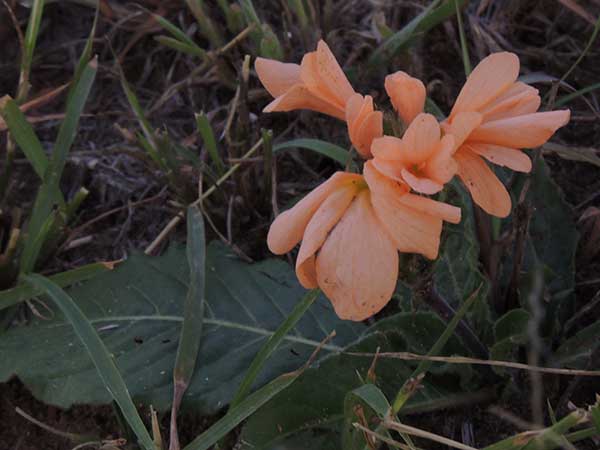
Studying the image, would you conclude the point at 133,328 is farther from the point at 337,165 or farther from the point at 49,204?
the point at 337,165

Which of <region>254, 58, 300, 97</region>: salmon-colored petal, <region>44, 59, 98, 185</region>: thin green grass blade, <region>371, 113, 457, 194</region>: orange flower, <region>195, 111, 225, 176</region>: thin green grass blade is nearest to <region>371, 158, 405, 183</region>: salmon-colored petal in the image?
<region>371, 113, 457, 194</region>: orange flower

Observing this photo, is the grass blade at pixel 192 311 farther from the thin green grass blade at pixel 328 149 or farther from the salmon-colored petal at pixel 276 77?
the salmon-colored petal at pixel 276 77

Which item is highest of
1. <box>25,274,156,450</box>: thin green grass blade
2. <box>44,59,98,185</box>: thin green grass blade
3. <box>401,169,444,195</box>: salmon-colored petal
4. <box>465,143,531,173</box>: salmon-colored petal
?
<box>401,169,444,195</box>: salmon-colored petal

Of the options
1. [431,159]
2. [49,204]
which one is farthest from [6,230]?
[431,159]

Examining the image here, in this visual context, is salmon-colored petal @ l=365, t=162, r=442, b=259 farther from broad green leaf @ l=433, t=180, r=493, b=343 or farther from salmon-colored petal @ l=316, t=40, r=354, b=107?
broad green leaf @ l=433, t=180, r=493, b=343

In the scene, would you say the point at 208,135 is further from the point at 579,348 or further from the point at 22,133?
the point at 579,348

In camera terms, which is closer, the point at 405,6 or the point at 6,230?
the point at 6,230

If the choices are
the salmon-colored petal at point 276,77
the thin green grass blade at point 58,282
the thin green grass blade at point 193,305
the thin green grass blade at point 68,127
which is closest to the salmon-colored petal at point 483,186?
the salmon-colored petal at point 276,77

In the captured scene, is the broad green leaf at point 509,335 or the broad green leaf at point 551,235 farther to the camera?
the broad green leaf at point 551,235
